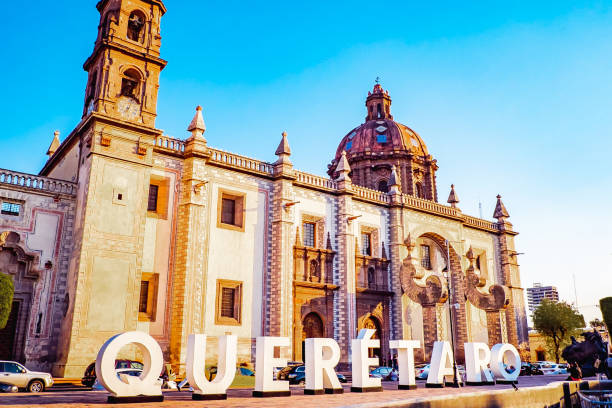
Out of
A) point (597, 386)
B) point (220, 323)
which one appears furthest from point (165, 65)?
point (597, 386)

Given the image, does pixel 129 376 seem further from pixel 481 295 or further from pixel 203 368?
pixel 481 295

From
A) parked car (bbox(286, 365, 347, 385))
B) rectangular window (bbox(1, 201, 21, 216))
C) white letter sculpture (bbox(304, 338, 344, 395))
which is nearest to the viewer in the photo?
white letter sculpture (bbox(304, 338, 344, 395))

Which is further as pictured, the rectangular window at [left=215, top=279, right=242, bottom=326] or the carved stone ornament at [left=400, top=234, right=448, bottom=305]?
the carved stone ornament at [left=400, top=234, right=448, bottom=305]

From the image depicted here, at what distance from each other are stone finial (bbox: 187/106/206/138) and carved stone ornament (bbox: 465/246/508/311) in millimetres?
23782

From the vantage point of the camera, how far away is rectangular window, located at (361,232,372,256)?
3412 cm

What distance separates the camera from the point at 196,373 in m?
13.4

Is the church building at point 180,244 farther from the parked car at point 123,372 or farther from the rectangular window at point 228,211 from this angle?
the parked car at point 123,372

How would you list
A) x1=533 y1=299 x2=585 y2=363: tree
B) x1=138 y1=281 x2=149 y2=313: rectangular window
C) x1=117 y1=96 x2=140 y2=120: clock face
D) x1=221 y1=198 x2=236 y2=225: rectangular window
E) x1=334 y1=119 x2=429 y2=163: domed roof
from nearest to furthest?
x1=117 y1=96 x2=140 y2=120: clock face → x1=138 y1=281 x2=149 y2=313: rectangular window → x1=221 y1=198 x2=236 y2=225: rectangular window → x1=334 y1=119 x2=429 y2=163: domed roof → x1=533 y1=299 x2=585 y2=363: tree

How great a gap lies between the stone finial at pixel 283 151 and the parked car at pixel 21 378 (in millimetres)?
16698

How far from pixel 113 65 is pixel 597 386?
2322cm

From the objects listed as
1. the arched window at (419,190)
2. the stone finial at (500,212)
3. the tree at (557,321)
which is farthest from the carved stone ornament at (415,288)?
the tree at (557,321)

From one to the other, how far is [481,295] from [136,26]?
30146 mm

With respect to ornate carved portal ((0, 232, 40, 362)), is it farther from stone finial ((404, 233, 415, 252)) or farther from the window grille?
stone finial ((404, 233, 415, 252))

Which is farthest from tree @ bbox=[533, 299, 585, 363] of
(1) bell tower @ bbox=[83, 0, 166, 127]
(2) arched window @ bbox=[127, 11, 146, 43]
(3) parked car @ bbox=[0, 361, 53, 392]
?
(3) parked car @ bbox=[0, 361, 53, 392]
